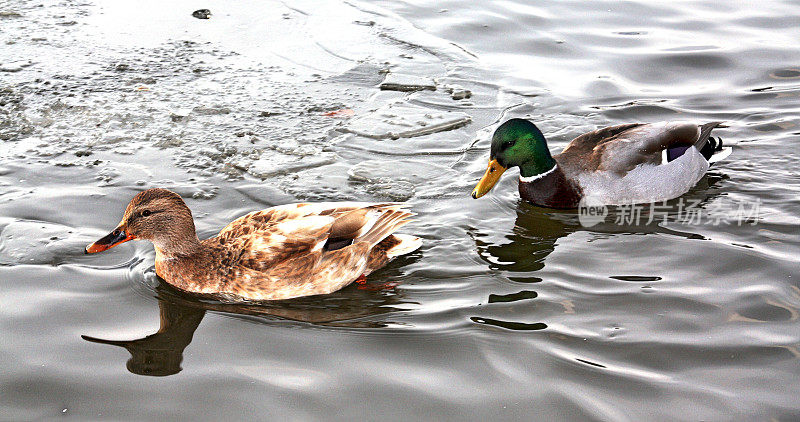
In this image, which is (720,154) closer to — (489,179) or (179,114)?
(489,179)

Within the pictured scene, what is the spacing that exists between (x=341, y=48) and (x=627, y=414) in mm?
6052

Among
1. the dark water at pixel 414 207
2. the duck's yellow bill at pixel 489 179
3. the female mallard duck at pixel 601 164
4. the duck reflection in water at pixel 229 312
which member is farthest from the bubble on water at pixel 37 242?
the female mallard duck at pixel 601 164

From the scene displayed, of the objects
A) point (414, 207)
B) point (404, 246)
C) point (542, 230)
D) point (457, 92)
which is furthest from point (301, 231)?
point (457, 92)

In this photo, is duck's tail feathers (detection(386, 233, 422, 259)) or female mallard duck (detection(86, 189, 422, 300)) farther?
duck's tail feathers (detection(386, 233, 422, 259))

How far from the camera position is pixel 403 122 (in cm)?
755

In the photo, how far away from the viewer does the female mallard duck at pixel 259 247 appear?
5031mm

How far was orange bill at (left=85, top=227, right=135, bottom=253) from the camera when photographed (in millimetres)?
4938

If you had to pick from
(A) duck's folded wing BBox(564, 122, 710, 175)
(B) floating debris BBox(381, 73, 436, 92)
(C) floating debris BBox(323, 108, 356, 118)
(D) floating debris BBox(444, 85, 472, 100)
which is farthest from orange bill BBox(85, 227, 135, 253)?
(D) floating debris BBox(444, 85, 472, 100)

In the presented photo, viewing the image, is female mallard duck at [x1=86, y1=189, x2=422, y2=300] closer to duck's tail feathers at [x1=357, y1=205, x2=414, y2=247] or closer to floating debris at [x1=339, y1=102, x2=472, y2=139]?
duck's tail feathers at [x1=357, y1=205, x2=414, y2=247]

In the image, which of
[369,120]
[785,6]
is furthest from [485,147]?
[785,6]

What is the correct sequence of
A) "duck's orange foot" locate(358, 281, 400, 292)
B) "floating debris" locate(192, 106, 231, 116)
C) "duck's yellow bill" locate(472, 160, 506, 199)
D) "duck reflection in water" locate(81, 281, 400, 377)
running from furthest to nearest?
"floating debris" locate(192, 106, 231, 116) → "duck's yellow bill" locate(472, 160, 506, 199) → "duck's orange foot" locate(358, 281, 400, 292) → "duck reflection in water" locate(81, 281, 400, 377)

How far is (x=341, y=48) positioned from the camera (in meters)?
9.11

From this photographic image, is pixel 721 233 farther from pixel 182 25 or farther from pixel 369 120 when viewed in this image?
pixel 182 25

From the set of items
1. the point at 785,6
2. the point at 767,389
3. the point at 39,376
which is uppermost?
the point at 785,6
